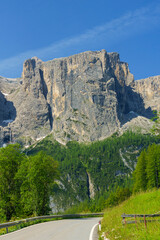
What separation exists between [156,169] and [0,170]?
4112 centimetres

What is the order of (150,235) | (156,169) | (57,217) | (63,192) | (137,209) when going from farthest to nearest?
(63,192)
(156,169)
(57,217)
(137,209)
(150,235)

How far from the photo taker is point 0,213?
37.2 m

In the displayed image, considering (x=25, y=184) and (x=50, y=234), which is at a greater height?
(x=25, y=184)

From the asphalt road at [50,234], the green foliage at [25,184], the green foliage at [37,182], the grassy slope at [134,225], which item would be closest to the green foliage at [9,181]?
the green foliage at [25,184]

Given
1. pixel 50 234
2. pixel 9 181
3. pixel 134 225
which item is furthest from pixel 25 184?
pixel 134 225

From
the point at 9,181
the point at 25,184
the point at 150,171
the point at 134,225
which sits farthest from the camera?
the point at 150,171

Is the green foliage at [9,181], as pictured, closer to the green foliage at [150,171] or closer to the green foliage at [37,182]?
the green foliage at [37,182]

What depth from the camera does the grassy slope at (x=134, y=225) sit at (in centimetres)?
1123

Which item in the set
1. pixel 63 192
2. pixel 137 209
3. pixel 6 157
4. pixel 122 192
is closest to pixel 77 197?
pixel 63 192

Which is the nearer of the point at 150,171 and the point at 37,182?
the point at 37,182

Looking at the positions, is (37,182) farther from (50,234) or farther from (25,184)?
(50,234)

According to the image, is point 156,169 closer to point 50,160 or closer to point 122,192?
point 122,192

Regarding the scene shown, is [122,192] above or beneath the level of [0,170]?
beneath

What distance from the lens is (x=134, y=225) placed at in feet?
49.2
